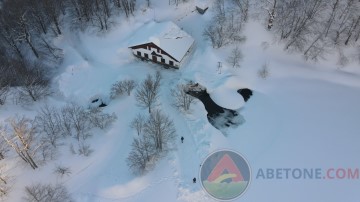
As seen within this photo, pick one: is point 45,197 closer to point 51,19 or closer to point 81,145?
point 81,145

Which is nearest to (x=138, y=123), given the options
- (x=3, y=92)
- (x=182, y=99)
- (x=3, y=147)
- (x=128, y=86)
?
(x=128, y=86)

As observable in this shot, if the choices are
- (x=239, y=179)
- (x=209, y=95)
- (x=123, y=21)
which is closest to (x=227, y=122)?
(x=209, y=95)

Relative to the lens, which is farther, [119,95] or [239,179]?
[119,95]

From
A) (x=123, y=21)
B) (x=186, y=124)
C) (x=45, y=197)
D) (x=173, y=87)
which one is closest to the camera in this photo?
(x=45, y=197)

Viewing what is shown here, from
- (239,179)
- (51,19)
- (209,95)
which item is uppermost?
→ (51,19)

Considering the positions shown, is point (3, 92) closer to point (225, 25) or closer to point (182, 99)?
point (182, 99)

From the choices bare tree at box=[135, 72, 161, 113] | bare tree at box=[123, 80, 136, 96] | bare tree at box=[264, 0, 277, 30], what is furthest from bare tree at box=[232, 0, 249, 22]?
bare tree at box=[123, 80, 136, 96]
